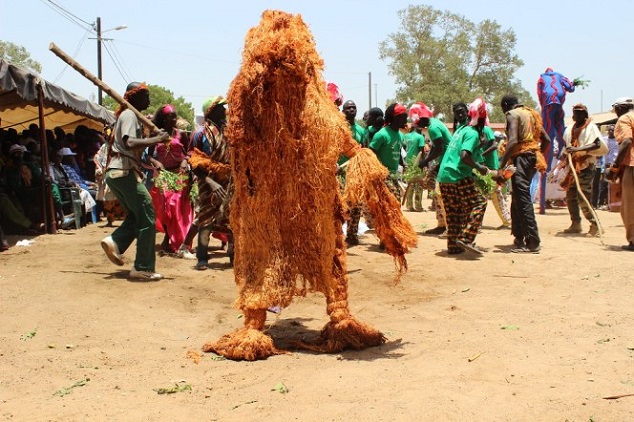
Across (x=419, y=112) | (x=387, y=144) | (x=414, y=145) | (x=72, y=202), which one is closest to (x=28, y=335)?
(x=387, y=144)

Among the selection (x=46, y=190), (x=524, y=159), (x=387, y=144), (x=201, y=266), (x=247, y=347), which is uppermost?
(x=387, y=144)

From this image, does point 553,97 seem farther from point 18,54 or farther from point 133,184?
point 18,54

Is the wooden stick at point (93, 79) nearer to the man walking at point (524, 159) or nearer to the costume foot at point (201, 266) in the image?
the costume foot at point (201, 266)

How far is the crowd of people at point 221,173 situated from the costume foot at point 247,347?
1.65 metres

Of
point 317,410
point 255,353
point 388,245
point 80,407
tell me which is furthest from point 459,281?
point 80,407

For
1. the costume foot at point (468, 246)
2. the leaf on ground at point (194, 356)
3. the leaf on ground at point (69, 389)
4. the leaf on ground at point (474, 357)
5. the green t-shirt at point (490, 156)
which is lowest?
the leaf on ground at point (69, 389)

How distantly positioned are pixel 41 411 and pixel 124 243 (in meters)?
3.99

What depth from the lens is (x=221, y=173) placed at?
7520mm

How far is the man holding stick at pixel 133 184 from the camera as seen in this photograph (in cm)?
711

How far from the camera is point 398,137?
9.97 metres

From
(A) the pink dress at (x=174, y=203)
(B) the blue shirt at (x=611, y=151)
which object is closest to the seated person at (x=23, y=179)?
(A) the pink dress at (x=174, y=203)

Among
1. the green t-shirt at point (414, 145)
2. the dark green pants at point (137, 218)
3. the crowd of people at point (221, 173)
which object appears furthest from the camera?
the green t-shirt at point (414, 145)

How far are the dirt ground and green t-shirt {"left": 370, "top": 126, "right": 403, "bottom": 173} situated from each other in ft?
6.02

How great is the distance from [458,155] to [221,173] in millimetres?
3284
